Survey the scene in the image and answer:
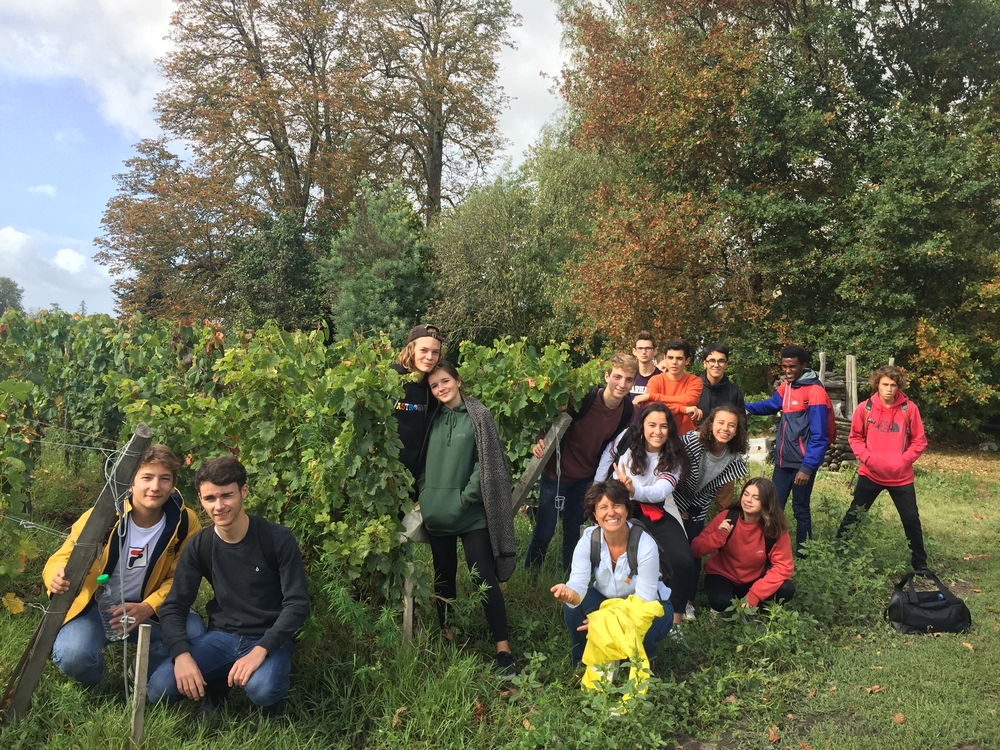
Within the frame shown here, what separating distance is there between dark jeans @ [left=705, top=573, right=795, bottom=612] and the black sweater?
110 inches

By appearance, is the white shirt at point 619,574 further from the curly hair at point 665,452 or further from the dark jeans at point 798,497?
the dark jeans at point 798,497

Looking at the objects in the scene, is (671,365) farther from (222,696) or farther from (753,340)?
(753,340)

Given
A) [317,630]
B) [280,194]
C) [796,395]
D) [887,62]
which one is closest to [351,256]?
[280,194]

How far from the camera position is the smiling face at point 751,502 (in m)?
4.62

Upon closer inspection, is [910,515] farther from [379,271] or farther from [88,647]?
[379,271]

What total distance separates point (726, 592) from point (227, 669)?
3.12 meters

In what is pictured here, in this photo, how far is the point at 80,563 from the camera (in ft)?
10.5

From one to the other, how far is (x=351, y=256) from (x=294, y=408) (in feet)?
65.9

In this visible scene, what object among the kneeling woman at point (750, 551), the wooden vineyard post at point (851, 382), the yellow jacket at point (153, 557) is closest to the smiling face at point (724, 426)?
the kneeling woman at point (750, 551)

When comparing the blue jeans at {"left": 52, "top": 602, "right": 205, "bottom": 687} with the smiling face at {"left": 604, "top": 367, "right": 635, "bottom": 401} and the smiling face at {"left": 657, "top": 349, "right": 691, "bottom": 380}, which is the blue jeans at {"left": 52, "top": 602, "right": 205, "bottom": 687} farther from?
the smiling face at {"left": 657, "top": 349, "right": 691, "bottom": 380}

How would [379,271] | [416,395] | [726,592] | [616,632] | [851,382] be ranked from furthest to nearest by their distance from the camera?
[379,271] → [851,382] → [726,592] → [416,395] → [616,632]

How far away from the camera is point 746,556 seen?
15.5 feet

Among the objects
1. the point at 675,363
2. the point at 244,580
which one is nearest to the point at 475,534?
the point at 244,580

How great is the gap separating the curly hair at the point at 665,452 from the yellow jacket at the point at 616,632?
959 mm
